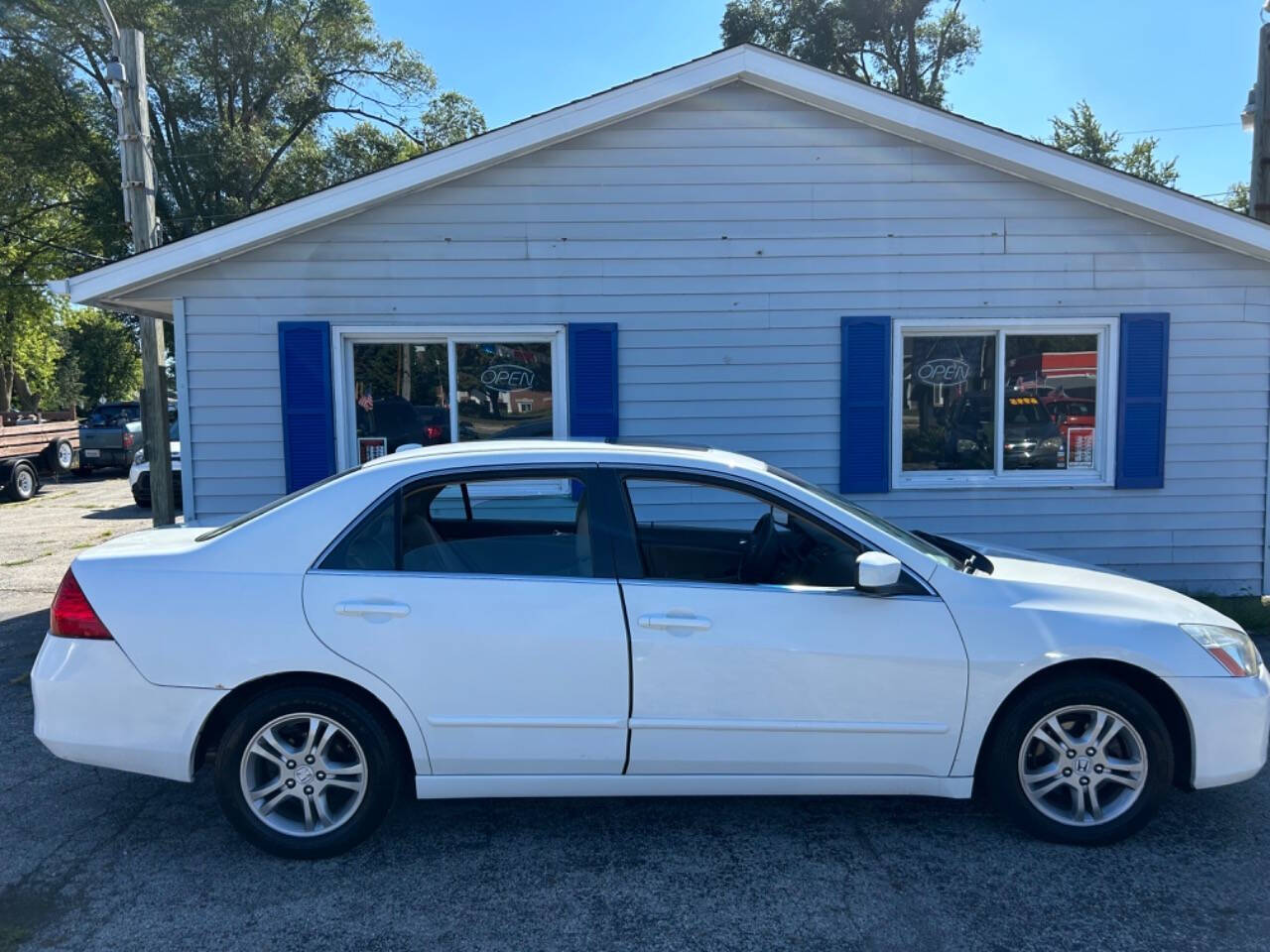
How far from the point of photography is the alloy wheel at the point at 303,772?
3.47 meters

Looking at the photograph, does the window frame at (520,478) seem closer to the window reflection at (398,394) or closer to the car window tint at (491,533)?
the car window tint at (491,533)

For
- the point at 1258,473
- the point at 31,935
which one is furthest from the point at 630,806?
the point at 1258,473

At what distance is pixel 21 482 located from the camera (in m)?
17.2

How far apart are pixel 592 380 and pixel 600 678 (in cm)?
418

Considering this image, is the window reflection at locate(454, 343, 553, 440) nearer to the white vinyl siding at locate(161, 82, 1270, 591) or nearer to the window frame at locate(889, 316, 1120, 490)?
the white vinyl siding at locate(161, 82, 1270, 591)

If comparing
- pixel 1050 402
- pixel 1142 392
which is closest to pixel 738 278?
pixel 1050 402

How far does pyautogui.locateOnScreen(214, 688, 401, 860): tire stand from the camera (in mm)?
3455

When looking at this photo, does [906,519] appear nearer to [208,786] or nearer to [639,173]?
[639,173]

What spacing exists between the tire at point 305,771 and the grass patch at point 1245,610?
19.8 feet

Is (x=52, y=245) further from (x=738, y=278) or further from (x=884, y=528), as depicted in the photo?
(x=884, y=528)

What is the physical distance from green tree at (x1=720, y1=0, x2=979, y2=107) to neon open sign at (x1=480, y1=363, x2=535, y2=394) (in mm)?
21895

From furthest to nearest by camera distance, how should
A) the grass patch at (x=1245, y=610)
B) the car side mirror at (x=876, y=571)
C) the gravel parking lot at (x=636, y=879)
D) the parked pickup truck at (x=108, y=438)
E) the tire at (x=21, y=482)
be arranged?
1. the parked pickup truck at (x=108, y=438)
2. the tire at (x=21, y=482)
3. the grass patch at (x=1245, y=610)
4. the car side mirror at (x=876, y=571)
5. the gravel parking lot at (x=636, y=879)

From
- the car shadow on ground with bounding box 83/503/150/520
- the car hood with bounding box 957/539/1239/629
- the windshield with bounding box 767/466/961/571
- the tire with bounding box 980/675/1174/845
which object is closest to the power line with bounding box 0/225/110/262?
the car shadow on ground with bounding box 83/503/150/520

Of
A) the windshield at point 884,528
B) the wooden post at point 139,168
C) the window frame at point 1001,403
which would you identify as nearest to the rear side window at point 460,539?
the windshield at point 884,528
